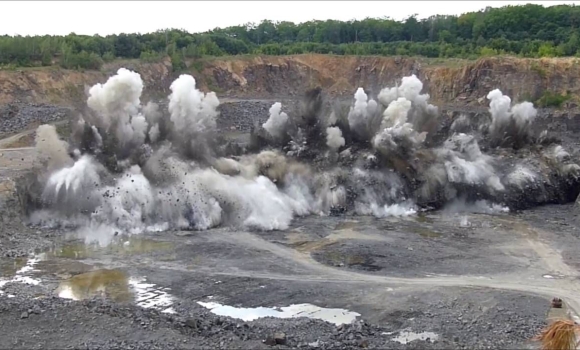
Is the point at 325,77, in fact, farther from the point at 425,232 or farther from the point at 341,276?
the point at 341,276

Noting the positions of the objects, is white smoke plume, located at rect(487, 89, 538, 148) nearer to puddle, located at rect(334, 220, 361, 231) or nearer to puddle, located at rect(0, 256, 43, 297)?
puddle, located at rect(334, 220, 361, 231)

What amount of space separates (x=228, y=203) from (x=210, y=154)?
15.8 ft

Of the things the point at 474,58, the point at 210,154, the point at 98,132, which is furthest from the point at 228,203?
the point at 474,58

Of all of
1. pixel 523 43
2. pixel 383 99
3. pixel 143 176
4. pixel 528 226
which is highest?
pixel 523 43

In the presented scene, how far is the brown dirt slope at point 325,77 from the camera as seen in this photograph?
218ft

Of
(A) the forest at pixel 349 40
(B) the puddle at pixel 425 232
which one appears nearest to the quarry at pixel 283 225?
(B) the puddle at pixel 425 232

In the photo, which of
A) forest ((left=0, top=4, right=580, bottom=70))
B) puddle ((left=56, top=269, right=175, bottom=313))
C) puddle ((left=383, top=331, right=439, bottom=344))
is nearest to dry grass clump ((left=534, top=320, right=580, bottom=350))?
puddle ((left=383, top=331, right=439, bottom=344))

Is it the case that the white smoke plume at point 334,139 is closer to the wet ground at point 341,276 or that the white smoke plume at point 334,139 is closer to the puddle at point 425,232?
the wet ground at point 341,276

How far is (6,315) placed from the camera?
76.4ft

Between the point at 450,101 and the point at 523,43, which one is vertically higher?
the point at 523,43

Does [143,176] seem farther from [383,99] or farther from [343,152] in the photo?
[383,99]

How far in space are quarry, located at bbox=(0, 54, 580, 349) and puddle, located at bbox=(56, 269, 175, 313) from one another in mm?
128

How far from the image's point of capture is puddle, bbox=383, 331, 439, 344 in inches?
877

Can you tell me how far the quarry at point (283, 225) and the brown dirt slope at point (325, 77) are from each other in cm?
426
